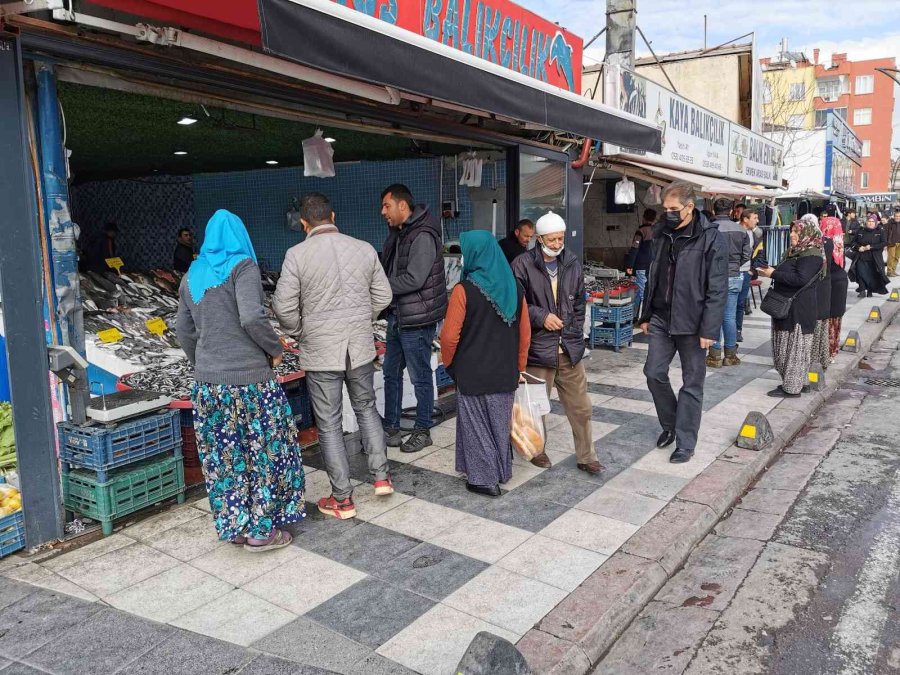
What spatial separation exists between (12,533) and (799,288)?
22.3 ft

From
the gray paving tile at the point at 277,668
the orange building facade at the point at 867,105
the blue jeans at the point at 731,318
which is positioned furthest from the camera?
the orange building facade at the point at 867,105

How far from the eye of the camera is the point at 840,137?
32188 millimetres

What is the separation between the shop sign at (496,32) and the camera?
5941mm

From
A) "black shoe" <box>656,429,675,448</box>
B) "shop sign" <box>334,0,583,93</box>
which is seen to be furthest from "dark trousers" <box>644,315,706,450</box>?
"shop sign" <box>334,0,583,93</box>

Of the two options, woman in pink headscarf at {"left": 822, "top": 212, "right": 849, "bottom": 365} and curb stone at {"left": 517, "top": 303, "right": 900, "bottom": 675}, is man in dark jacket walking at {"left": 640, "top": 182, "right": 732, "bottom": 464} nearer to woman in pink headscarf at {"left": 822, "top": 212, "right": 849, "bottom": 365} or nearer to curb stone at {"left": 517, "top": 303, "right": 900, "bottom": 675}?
curb stone at {"left": 517, "top": 303, "right": 900, "bottom": 675}

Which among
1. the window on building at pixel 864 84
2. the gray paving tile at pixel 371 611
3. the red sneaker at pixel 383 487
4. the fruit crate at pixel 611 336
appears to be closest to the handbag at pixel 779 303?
the fruit crate at pixel 611 336

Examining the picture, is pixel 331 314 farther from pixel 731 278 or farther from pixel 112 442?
pixel 731 278

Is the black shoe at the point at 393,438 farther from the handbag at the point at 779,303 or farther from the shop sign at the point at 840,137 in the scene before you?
the shop sign at the point at 840,137

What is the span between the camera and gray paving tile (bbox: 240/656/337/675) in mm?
2766

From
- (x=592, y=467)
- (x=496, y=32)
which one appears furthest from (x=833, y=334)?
(x=496, y=32)

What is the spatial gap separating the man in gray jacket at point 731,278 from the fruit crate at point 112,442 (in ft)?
20.2

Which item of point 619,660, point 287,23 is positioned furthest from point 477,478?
point 287,23

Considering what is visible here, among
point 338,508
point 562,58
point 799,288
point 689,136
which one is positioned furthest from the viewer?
point 689,136

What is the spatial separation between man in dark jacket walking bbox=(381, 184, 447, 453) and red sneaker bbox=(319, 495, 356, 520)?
1.25 m
